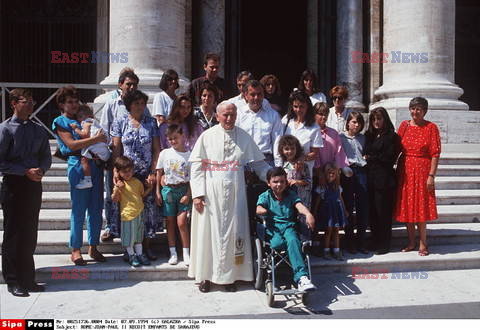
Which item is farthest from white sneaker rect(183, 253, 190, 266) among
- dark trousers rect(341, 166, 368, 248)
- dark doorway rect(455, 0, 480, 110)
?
dark doorway rect(455, 0, 480, 110)

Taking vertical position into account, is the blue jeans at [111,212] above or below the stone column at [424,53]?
below

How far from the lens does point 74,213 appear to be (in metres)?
5.72

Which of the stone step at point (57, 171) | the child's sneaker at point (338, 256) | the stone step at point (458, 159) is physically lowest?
the child's sneaker at point (338, 256)

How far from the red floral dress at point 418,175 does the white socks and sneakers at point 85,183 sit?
3.76 m

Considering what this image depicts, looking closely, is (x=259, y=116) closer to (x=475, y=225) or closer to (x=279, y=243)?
(x=279, y=243)

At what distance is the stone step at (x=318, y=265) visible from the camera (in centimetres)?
561

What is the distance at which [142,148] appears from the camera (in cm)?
589

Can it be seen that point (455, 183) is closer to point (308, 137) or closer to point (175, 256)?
point (308, 137)

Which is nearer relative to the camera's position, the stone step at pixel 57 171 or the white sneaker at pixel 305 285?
the white sneaker at pixel 305 285

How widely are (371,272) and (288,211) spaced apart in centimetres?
144

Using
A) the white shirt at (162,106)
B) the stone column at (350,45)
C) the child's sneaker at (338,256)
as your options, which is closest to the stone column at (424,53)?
the stone column at (350,45)

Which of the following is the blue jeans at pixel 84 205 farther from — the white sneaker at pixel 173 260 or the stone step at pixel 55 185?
the stone step at pixel 55 185

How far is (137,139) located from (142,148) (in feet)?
0.39

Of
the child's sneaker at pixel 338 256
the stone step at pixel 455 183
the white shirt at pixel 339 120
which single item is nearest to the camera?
the child's sneaker at pixel 338 256
